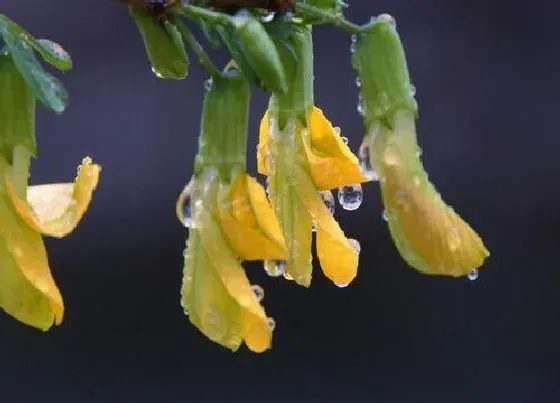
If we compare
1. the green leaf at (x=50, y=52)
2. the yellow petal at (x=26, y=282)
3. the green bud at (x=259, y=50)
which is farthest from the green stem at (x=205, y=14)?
the yellow petal at (x=26, y=282)

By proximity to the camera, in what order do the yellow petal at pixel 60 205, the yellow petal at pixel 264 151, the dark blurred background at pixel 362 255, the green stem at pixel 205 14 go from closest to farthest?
the green stem at pixel 205 14 → the yellow petal at pixel 60 205 → the yellow petal at pixel 264 151 → the dark blurred background at pixel 362 255

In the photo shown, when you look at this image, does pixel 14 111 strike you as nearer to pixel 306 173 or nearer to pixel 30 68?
pixel 30 68

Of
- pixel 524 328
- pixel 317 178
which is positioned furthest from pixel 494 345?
pixel 317 178

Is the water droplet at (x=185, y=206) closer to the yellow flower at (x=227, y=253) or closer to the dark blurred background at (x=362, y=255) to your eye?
the yellow flower at (x=227, y=253)

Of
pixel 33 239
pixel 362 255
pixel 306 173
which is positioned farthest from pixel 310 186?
pixel 362 255

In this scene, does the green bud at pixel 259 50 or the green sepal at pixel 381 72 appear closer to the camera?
the green bud at pixel 259 50

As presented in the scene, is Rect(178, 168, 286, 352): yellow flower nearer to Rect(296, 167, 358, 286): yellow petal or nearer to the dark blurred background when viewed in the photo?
Rect(296, 167, 358, 286): yellow petal
